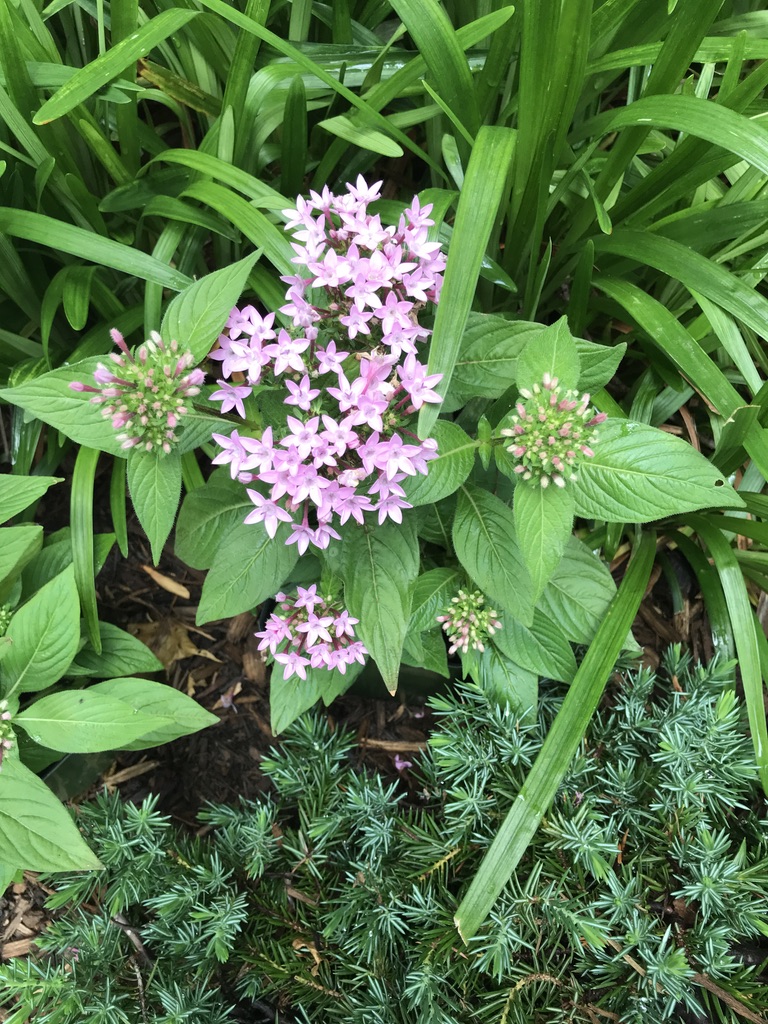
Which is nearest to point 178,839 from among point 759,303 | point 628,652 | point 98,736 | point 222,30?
point 98,736

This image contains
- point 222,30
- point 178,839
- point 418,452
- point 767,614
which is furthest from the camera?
point 767,614

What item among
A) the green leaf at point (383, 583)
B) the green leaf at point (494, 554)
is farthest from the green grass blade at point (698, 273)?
the green leaf at point (383, 583)

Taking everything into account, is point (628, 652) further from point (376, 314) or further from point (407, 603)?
point (376, 314)

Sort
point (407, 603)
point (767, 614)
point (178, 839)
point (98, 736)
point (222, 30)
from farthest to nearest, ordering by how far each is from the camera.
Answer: point (767, 614), point (178, 839), point (222, 30), point (98, 736), point (407, 603)

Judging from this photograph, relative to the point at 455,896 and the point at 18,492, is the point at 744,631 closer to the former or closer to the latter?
the point at 455,896

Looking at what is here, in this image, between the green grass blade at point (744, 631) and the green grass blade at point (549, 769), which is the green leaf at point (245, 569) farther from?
the green grass blade at point (744, 631)

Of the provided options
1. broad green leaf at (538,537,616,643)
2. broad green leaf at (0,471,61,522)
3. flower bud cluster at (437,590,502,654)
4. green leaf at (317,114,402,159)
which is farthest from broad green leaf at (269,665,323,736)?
green leaf at (317,114,402,159)

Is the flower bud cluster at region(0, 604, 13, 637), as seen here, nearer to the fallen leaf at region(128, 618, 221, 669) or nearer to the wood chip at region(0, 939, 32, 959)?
the fallen leaf at region(128, 618, 221, 669)
